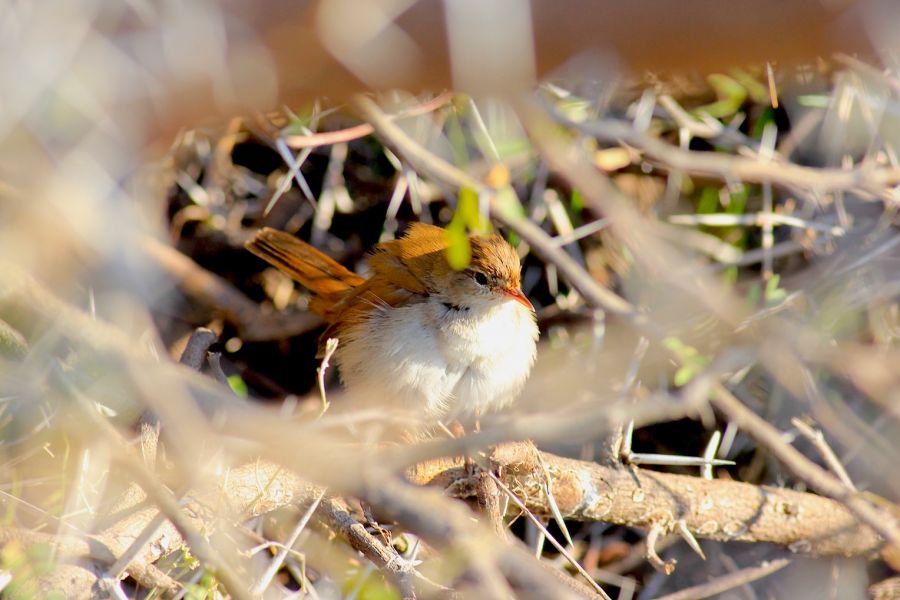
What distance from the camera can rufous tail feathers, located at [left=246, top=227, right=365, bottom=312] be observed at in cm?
458

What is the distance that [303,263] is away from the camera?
4.59m

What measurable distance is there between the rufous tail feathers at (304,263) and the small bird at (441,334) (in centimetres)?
24

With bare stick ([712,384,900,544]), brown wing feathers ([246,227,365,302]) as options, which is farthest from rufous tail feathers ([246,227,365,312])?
bare stick ([712,384,900,544])

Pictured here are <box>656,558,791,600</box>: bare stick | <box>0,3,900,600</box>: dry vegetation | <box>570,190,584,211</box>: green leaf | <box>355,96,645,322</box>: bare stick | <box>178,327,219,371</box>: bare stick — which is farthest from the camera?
<box>570,190,584,211</box>: green leaf

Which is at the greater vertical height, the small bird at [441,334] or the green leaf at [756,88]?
the green leaf at [756,88]

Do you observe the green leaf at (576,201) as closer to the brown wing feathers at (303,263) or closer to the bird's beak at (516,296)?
the bird's beak at (516,296)

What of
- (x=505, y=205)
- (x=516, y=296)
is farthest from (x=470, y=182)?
(x=516, y=296)

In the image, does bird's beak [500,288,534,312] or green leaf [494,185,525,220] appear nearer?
green leaf [494,185,525,220]

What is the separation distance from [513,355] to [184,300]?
1854mm

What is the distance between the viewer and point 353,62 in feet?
3.37

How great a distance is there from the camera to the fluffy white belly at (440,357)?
4039mm

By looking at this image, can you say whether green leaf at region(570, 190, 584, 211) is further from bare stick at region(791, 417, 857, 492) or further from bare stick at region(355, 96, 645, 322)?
bare stick at region(791, 417, 857, 492)

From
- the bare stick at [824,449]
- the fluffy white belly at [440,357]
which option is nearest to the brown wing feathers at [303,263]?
the fluffy white belly at [440,357]

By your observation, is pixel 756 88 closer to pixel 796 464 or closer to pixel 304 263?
pixel 796 464
